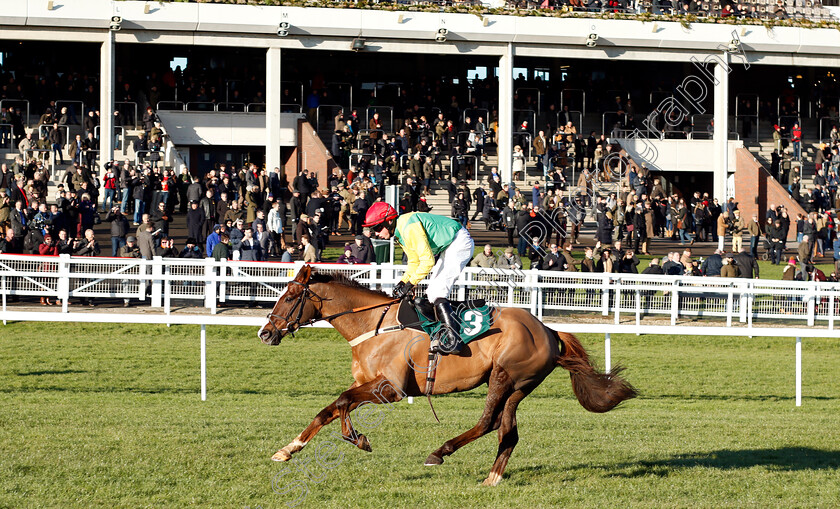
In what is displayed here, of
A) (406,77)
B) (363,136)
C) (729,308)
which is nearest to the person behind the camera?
(729,308)

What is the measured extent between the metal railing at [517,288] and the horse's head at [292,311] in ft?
25.6

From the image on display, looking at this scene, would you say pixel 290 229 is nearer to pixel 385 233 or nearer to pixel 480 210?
pixel 480 210

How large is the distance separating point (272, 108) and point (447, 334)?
23283 millimetres

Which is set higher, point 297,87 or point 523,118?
point 297,87

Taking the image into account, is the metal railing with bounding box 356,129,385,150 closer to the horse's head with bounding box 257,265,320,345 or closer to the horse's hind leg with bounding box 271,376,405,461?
the horse's head with bounding box 257,265,320,345

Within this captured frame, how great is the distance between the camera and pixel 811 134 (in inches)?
1388

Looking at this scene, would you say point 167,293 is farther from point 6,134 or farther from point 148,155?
point 6,134

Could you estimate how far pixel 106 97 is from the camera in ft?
92.0

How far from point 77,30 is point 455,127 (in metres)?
10.9

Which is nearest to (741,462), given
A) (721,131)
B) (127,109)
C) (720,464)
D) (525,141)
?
(720,464)

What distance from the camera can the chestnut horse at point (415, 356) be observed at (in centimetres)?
712

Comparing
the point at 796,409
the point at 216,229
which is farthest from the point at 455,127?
the point at 796,409

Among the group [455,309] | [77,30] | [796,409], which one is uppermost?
[77,30]

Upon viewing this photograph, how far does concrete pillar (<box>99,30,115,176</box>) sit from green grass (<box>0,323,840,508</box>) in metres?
13.9
